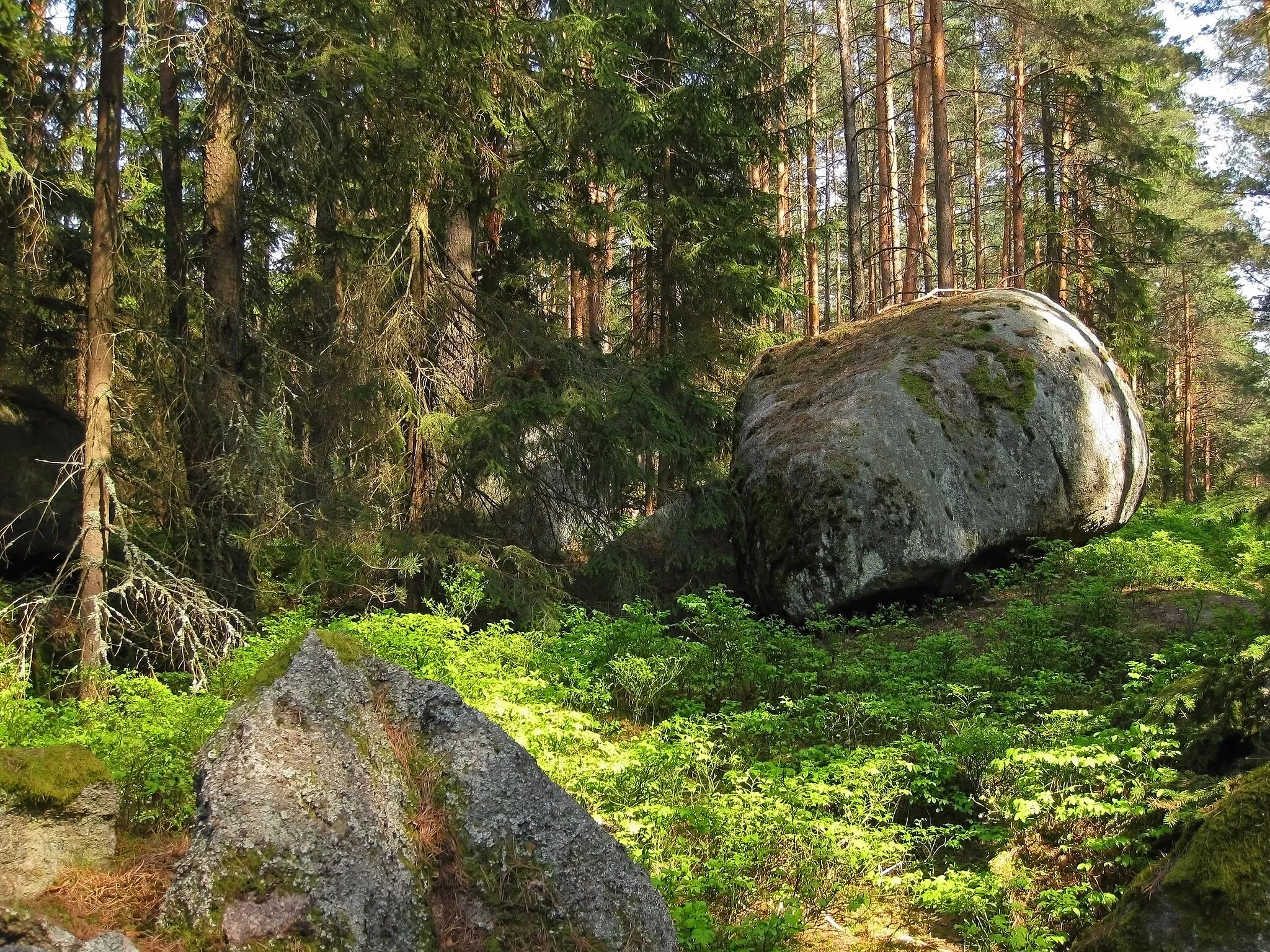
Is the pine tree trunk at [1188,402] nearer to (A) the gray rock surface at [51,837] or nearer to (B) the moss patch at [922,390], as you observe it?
(B) the moss patch at [922,390]

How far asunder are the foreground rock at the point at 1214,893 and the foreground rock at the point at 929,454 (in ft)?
19.8

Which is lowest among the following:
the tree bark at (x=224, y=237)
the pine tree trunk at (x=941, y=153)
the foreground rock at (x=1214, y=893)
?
the foreground rock at (x=1214, y=893)

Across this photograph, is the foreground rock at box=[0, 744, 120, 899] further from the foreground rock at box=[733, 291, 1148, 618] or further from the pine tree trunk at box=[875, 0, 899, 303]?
the pine tree trunk at box=[875, 0, 899, 303]

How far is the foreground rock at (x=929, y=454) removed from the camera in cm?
979

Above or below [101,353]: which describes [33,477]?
below

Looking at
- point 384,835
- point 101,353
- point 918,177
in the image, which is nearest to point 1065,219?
point 918,177

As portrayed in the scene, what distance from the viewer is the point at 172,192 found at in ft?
→ 32.0

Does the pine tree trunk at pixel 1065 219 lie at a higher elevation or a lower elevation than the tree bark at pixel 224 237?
higher

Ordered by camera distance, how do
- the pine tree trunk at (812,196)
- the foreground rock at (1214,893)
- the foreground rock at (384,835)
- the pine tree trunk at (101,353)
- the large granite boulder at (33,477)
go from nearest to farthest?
the foreground rock at (384,835), the foreground rock at (1214,893), the pine tree trunk at (101,353), the large granite boulder at (33,477), the pine tree trunk at (812,196)

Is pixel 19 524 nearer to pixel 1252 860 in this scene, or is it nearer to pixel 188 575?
pixel 188 575

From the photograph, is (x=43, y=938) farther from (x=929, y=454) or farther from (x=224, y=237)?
(x=929, y=454)

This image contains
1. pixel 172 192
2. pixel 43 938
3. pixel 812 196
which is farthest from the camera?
pixel 812 196

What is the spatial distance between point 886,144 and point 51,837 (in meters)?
22.1

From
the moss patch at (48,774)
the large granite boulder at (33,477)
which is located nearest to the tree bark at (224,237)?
the large granite boulder at (33,477)
